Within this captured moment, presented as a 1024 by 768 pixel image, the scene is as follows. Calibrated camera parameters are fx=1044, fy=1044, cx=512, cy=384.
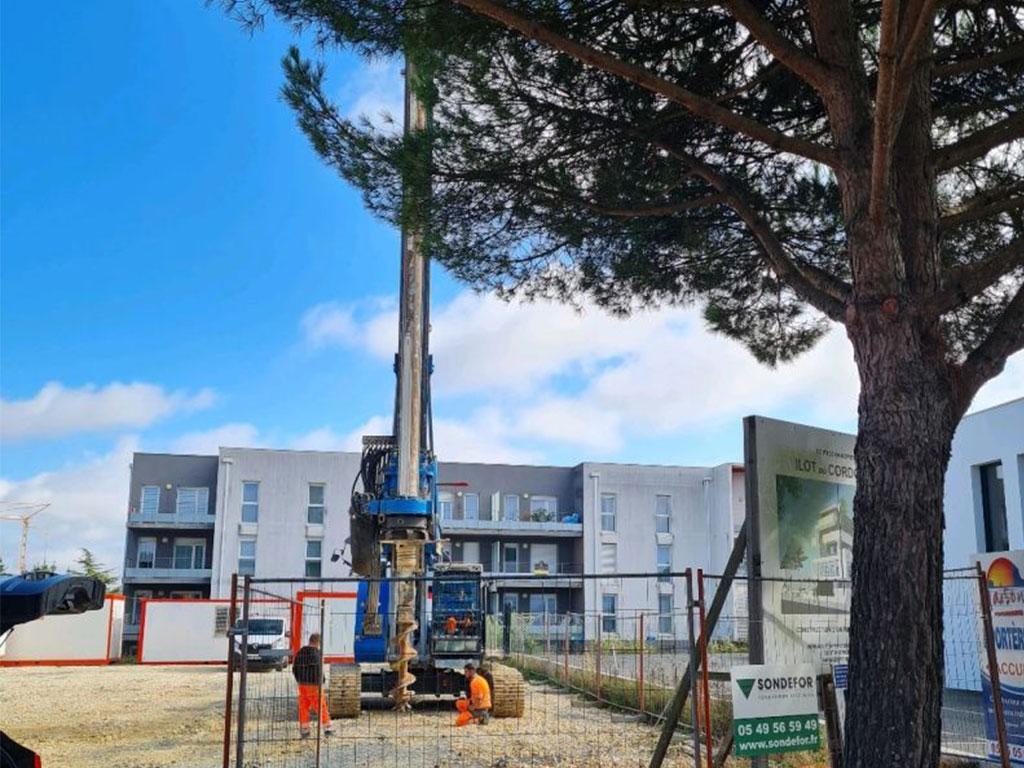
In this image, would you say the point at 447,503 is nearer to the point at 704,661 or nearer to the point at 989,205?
the point at 704,661

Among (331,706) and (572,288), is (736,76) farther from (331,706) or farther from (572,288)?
(331,706)

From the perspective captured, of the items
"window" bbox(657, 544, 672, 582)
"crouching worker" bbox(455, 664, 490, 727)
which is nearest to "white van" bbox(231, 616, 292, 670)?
"crouching worker" bbox(455, 664, 490, 727)

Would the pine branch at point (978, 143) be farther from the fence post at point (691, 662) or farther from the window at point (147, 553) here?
the window at point (147, 553)

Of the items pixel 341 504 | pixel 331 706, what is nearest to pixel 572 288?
pixel 331 706

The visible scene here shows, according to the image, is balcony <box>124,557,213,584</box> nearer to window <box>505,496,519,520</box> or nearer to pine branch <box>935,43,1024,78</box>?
window <box>505,496,519,520</box>

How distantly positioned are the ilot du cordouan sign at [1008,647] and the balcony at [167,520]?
4350cm

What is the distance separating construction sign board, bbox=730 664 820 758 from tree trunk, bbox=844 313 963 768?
1181 mm

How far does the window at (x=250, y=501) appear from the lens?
4900 centimetres

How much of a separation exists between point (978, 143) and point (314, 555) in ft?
145

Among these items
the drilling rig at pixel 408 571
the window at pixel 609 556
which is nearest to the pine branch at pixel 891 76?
the drilling rig at pixel 408 571

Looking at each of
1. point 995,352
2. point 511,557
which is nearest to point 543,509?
point 511,557

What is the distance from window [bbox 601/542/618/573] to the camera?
173 ft

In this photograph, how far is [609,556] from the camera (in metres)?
52.9

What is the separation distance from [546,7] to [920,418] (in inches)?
166
